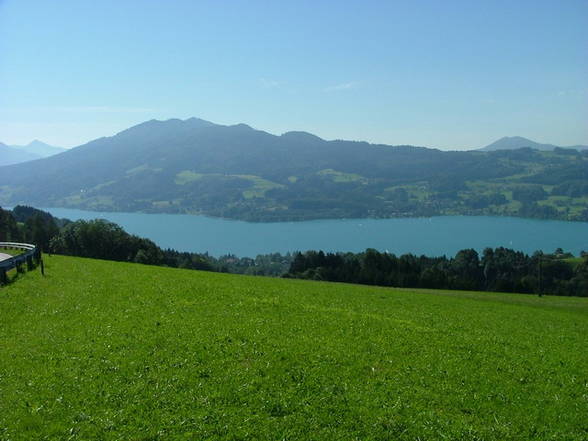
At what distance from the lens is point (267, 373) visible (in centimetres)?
1157

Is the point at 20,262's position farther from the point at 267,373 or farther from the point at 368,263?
the point at 368,263

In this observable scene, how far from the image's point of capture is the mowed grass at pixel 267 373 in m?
9.33

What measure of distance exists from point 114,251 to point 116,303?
196 feet

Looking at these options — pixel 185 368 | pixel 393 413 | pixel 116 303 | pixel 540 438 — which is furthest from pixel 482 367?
pixel 116 303

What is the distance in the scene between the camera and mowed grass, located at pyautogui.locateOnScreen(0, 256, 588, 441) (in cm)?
933

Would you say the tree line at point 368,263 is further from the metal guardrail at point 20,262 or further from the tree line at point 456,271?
the metal guardrail at point 20,262

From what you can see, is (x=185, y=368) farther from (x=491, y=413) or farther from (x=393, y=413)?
(x=491, y=413)

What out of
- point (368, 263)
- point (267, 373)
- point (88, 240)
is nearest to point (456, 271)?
point (368, 263)

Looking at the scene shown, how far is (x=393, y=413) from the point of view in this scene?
9992 mm

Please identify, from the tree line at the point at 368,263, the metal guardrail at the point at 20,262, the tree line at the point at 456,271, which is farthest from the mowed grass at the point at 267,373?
the tree line at the point at 456,271

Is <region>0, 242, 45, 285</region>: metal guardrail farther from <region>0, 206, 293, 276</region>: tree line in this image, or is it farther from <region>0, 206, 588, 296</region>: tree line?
<region>0, 206, 588, 296</region>: tree line

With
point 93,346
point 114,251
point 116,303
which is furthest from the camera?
Answer: point 114,251

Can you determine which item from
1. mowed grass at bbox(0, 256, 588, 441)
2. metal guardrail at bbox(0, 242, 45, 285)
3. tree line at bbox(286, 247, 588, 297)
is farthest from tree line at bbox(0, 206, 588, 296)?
mowed grass at bbox(0, 256, 588, 441)

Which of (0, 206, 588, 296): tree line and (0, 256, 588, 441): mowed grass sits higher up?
(0, 256, 588, 441): mowed grass
